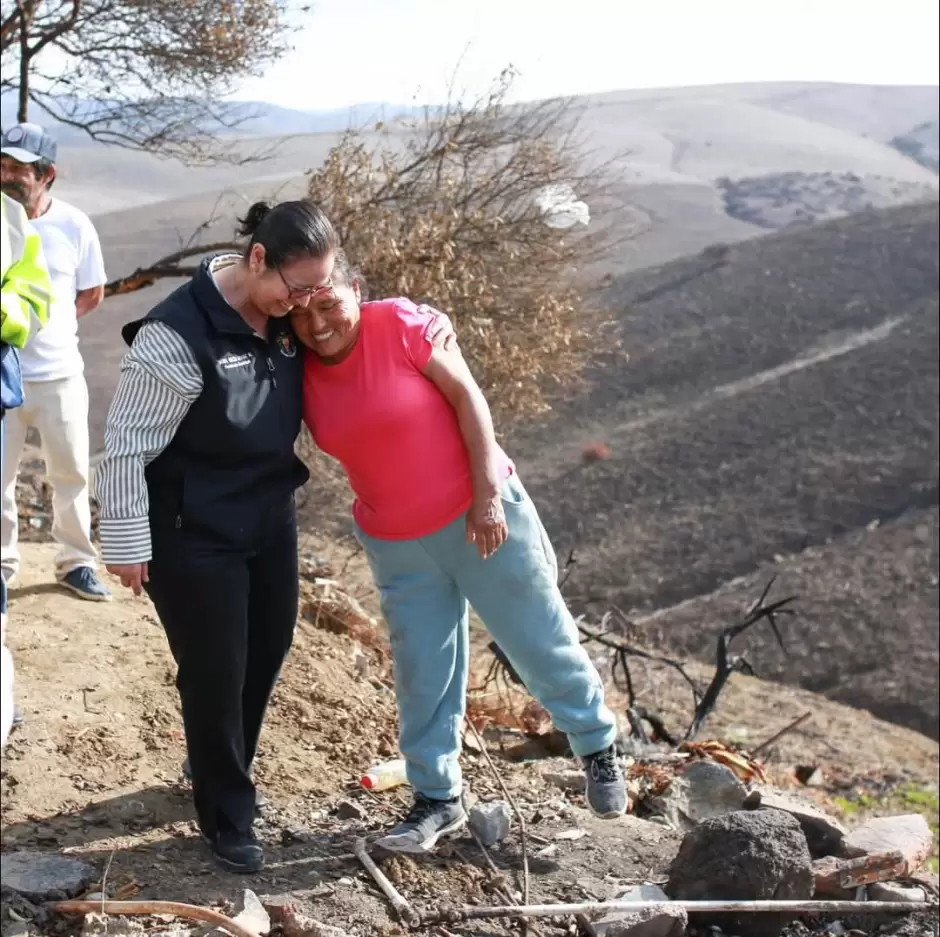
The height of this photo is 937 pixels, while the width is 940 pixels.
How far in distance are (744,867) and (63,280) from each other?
3272 millimetres

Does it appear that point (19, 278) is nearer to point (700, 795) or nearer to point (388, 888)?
point (388, 888)

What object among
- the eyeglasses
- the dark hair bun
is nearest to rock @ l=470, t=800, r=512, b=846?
the eyeglasses

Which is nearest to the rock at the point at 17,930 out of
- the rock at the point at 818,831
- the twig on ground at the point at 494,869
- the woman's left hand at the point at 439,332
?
the twig on ground at the point at 494,869

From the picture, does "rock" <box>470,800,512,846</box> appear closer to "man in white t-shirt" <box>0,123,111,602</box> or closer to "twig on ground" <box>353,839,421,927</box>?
"twig on ground" <box>353,839,421,927</box>

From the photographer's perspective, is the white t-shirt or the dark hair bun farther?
the white t-shirt

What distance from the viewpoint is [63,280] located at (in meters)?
Result: 4.91

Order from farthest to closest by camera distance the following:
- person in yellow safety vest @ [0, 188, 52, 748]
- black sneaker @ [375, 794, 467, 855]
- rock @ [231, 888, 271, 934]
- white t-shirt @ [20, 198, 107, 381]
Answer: white t-shirt @ [20, 198, 107, 381], black sneaker @ [375, 794, 467, 855], rock @ [231, 888, 271, 934], person in yellow safety vest @ [0, 188, 52, 748]

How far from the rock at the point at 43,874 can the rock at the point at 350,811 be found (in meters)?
0.88

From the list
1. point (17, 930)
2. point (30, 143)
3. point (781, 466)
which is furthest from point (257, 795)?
point (781, 466)

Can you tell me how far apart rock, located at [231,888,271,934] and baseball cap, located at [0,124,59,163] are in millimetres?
→ 2790

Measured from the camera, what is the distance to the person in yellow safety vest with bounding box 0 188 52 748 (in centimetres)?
234

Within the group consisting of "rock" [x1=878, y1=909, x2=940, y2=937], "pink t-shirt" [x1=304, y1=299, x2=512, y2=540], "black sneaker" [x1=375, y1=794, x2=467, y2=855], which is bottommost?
"rock" [x1=878, y1=909, x2=940, y2=937]

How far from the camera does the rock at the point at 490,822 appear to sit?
385 cm

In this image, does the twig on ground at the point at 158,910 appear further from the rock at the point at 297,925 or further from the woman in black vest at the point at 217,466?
the woman in black vest at the point at 217,466
